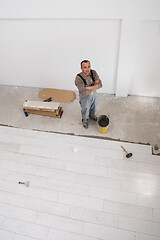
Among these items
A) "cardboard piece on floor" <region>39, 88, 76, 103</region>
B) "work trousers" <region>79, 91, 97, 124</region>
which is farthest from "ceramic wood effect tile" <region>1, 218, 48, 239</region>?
"cardboard piece on floor" <region>39, 88, 76, 103</region>

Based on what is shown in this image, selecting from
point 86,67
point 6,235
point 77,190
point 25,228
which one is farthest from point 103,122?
point 6,235

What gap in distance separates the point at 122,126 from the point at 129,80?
3.43 ft

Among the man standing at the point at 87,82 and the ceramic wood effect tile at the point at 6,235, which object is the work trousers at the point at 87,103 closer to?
the man standing at the point at 87,82

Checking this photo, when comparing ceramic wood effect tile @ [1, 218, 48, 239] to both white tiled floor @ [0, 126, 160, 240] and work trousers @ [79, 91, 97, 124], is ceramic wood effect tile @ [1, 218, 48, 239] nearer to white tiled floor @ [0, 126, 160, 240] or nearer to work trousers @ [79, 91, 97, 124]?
white tiled floor @ [0, 126, 160, 240]

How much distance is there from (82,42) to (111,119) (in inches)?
68.3

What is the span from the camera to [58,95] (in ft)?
15.0

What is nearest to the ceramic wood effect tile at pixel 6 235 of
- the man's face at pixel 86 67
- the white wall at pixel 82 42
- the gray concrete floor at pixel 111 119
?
the gray concrete floor at pixel 111 119

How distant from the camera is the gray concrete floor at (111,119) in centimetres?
370

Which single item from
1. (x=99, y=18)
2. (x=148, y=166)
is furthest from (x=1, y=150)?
(x=99, y=18)

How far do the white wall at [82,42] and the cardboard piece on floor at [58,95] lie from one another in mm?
119

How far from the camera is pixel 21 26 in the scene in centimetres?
361

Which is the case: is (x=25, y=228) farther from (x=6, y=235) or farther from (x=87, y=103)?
(x=87, y=103)

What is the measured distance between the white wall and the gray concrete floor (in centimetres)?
29

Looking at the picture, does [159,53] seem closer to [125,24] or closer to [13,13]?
[125,24]
